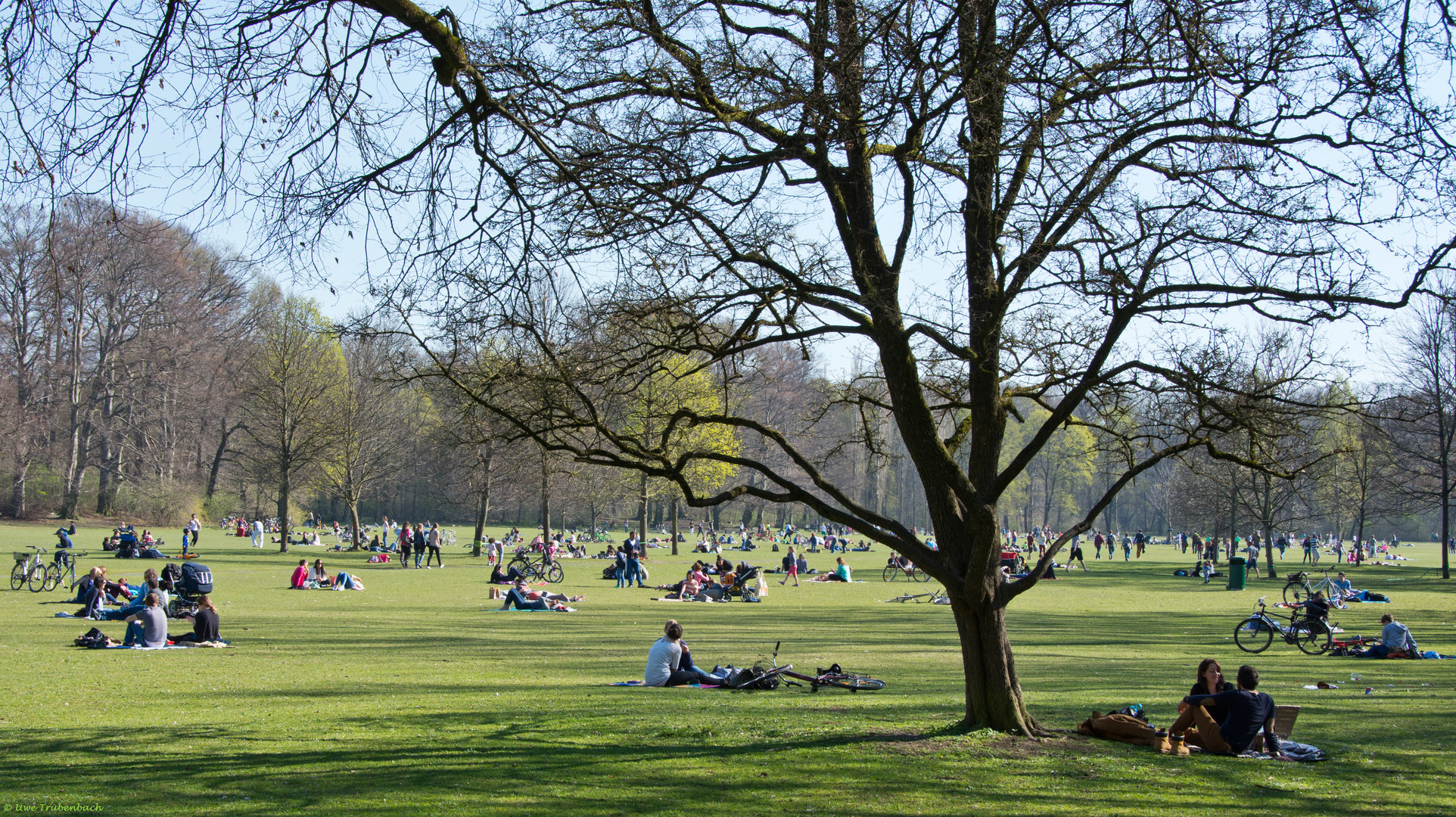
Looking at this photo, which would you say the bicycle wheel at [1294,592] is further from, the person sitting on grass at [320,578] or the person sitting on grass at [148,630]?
the person sitting on grass at [320,578]

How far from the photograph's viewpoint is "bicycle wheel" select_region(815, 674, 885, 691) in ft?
40.5

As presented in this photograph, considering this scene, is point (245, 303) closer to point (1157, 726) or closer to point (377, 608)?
point (377, 608)

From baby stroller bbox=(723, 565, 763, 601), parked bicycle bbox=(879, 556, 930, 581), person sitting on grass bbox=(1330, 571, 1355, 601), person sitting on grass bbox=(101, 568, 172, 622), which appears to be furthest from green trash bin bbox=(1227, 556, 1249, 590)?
person sitting on grass bbox=(101, 568, 172, 622)

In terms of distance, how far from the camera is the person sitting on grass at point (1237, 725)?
922 cm

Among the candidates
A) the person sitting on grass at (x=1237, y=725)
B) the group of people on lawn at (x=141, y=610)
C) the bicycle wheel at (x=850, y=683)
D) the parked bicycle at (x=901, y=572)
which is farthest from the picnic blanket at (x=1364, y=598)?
the group of people on lawn at (x=141, y=610)

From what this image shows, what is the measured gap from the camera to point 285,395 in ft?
150

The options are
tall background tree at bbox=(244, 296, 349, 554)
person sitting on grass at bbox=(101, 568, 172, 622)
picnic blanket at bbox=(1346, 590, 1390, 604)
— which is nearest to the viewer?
person sitting on grass at bbox=(101, 568, 172, 622)

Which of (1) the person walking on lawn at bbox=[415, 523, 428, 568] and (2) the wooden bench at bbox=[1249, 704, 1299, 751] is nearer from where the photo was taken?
(2) the wooden bench at bbox=[1249, 704, 1299, 751]

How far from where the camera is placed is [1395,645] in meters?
17.0

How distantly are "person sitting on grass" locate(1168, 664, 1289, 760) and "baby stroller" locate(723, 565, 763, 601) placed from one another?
1983cm

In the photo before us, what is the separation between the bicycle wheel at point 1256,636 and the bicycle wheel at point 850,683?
9.21 metres

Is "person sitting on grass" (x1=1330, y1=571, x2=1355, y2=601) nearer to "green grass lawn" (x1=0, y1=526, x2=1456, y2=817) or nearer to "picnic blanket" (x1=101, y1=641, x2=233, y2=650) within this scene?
"green grass lawn" (x1=0, y1=526, x2=1456, y2=817)

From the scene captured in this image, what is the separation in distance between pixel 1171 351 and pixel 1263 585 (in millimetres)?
34955

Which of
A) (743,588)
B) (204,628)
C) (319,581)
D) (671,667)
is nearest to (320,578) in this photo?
(319,581)
